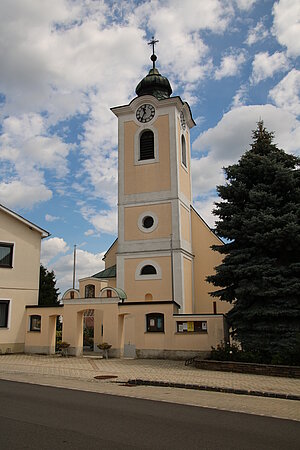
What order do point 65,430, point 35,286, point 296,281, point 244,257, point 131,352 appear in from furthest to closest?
point 35,286 < point 131,352 < point 244,257 < point 296,281 < point 65,430

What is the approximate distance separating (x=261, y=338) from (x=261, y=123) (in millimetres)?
8797

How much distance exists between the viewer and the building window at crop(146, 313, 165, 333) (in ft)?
66.0

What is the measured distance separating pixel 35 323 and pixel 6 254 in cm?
400

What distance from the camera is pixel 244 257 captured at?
16641 mm

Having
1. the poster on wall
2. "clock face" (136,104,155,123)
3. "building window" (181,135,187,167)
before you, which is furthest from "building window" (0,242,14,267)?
"building window" (181,135,187,167)

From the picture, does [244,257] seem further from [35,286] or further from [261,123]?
[35,286]

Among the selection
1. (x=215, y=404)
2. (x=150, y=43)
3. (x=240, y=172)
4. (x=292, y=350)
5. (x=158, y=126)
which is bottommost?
(x=215, y=404)

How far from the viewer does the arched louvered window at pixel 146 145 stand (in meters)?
28.5

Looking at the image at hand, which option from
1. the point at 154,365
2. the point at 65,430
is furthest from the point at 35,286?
the point at 65,430

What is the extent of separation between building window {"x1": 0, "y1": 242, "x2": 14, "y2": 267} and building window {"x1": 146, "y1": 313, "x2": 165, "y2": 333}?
8.43m

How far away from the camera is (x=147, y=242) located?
26.8 m

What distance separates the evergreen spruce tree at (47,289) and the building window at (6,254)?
15.9 metres

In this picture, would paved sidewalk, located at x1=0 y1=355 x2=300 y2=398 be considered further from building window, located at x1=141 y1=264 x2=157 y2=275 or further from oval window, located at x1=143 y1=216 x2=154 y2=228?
oval window, located at x1=143 y1=216 x2=154 y2=228

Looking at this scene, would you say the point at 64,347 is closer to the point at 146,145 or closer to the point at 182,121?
the point at 146,145
